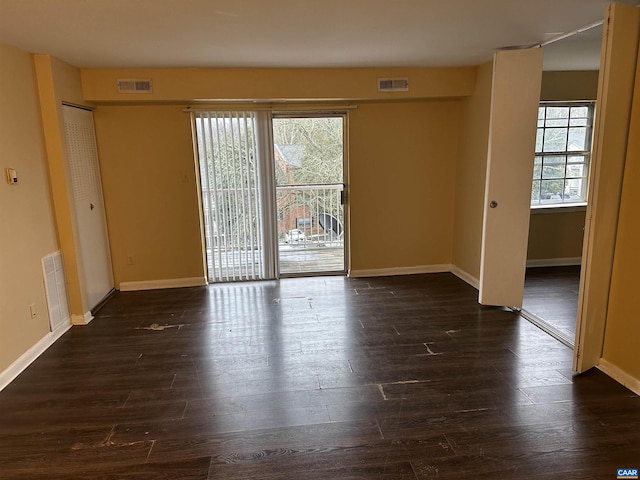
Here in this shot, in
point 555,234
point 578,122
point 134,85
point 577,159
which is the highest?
point 134,85

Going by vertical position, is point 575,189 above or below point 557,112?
below

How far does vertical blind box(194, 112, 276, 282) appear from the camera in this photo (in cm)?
435

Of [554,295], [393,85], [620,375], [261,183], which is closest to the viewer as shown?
[620,375]

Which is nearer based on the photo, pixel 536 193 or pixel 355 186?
pixel 355 186

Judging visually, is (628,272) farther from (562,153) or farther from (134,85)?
(134,85)

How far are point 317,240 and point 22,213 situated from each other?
3415 millimetres

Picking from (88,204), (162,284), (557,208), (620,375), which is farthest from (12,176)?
(557,208)

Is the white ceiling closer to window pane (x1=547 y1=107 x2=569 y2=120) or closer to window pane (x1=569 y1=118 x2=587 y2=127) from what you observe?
window pane (x1=547 y1=107 x2=569 y2=120)

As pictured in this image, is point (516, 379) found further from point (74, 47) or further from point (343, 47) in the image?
point (74, 47)

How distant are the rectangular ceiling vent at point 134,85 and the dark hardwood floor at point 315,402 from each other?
210cm

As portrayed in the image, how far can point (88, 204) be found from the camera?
391 cm

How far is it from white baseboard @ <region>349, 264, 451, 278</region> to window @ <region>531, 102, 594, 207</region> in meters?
1.37

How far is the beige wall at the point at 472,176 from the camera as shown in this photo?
401 centimetres

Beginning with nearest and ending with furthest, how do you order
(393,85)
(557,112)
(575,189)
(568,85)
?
(393,85), (568,85), (557,112), (575,189)
